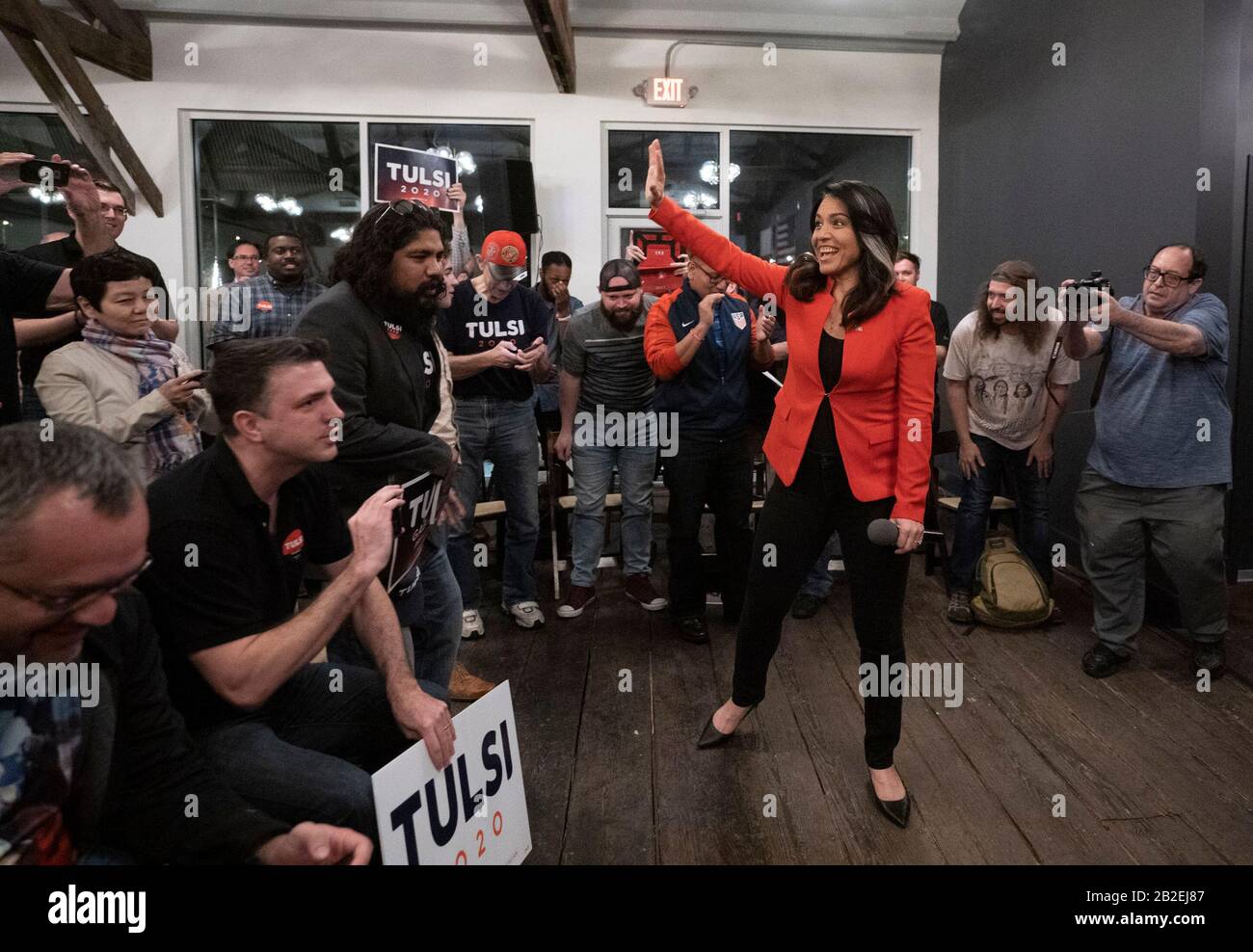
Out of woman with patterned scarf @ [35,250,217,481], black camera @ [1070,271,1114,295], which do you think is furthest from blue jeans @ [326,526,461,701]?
black camera @ [1070,271,1114,295]

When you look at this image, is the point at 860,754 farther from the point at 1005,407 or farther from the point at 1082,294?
the point at 1005,407

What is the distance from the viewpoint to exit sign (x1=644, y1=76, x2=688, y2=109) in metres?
6.09

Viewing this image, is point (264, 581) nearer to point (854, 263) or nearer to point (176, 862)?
point (176, 862)

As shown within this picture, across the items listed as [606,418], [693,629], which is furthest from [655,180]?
[693,629]

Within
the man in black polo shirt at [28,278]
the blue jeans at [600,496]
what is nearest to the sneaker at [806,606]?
the blue jeans at [600,496]

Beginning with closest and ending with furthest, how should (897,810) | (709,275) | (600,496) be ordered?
(897,810), (709,275), (600,496)

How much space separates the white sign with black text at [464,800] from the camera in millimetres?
1326

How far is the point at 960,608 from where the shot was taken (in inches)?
144

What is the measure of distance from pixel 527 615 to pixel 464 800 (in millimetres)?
2115

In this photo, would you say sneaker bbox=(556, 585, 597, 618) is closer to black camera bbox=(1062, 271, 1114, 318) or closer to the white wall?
black camera bbox=(1062, 271, 1114, 318)
